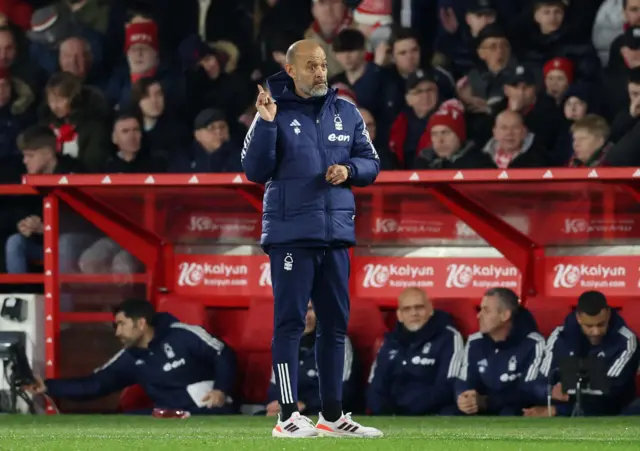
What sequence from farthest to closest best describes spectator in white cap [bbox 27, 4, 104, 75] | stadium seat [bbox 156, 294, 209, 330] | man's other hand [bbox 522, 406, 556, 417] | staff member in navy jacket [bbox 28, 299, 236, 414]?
spectator in white cap [bbox 27, 4, 104, 75]
stadium seat [bbox 156, 294, 209, 330]
staff member in navy jacket [bbox 28, 299, 236, 414]
man's other hand [bbox 522, 406, 556, 417]

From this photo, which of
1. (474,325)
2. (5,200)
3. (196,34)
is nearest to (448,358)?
(474,325)

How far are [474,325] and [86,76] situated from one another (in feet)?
18.0

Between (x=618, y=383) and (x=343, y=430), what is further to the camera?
(x=618, y=383)

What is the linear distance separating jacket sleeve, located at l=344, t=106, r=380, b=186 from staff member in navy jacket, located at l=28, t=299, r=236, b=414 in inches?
149

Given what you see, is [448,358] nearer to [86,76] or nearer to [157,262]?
[157,262]

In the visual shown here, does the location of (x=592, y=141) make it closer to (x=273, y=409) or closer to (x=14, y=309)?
(x=273, y=409)

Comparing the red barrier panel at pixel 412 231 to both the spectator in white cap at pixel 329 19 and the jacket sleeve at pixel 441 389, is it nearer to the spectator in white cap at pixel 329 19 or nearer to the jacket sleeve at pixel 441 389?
the jacket sleeve at pixel 441 389

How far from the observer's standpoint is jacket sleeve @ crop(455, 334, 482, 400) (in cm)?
1134

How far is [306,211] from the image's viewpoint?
8172 millimetres

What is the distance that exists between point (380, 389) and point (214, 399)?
3.82 ft

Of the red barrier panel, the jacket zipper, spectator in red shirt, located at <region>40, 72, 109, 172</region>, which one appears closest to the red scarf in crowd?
spectator in red shirt, located at <region>40, 72, 109, 172</region>

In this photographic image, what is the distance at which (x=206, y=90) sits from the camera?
14.8m

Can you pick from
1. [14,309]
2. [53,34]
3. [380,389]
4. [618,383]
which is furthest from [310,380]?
[53,34]

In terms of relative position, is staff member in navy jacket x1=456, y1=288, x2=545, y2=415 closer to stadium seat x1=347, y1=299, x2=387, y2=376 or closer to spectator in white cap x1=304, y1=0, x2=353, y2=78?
stadium seat x1=347, y1=299, x2=387, y2=376
